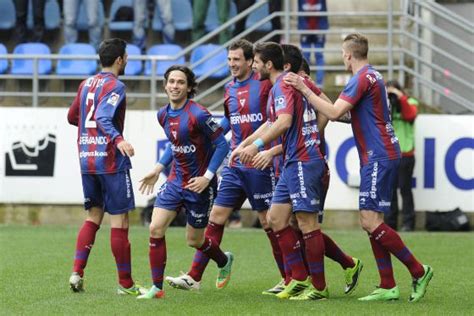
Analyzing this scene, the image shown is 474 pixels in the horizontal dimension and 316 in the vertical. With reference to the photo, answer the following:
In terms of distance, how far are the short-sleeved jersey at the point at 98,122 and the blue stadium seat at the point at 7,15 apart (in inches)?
470

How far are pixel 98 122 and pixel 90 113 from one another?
266 millimetres

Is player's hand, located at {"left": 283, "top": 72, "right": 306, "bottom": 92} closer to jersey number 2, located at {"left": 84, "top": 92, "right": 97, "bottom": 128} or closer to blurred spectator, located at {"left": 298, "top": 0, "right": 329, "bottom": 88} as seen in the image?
jersey number 2, located at {"left": 84, "top": 92, "right": 97, "bottom": 128}

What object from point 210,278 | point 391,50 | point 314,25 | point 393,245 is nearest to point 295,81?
point 393,245

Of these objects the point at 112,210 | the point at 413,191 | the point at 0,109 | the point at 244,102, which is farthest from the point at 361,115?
the point at 0,109

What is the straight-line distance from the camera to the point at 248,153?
10.2 metres

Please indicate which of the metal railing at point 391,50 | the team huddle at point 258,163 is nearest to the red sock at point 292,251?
the team huddle at point 258,163

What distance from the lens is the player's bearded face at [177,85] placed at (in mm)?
10859

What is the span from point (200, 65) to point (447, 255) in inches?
287

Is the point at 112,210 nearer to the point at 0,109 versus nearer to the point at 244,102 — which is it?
the point at 244,102

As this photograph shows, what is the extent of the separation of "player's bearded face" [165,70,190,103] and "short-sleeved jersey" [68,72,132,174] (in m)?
0.40

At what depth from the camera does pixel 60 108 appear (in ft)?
63.2

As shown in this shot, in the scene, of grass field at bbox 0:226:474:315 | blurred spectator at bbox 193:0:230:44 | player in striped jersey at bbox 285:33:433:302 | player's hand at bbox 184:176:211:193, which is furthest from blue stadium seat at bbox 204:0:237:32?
player in striped jersey at bbox 285:33:433:302

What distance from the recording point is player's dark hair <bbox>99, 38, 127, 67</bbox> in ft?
35.9

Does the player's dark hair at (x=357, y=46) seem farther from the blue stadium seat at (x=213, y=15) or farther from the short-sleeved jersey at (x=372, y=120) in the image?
the blue stadium seat at (x=213, y=15)
